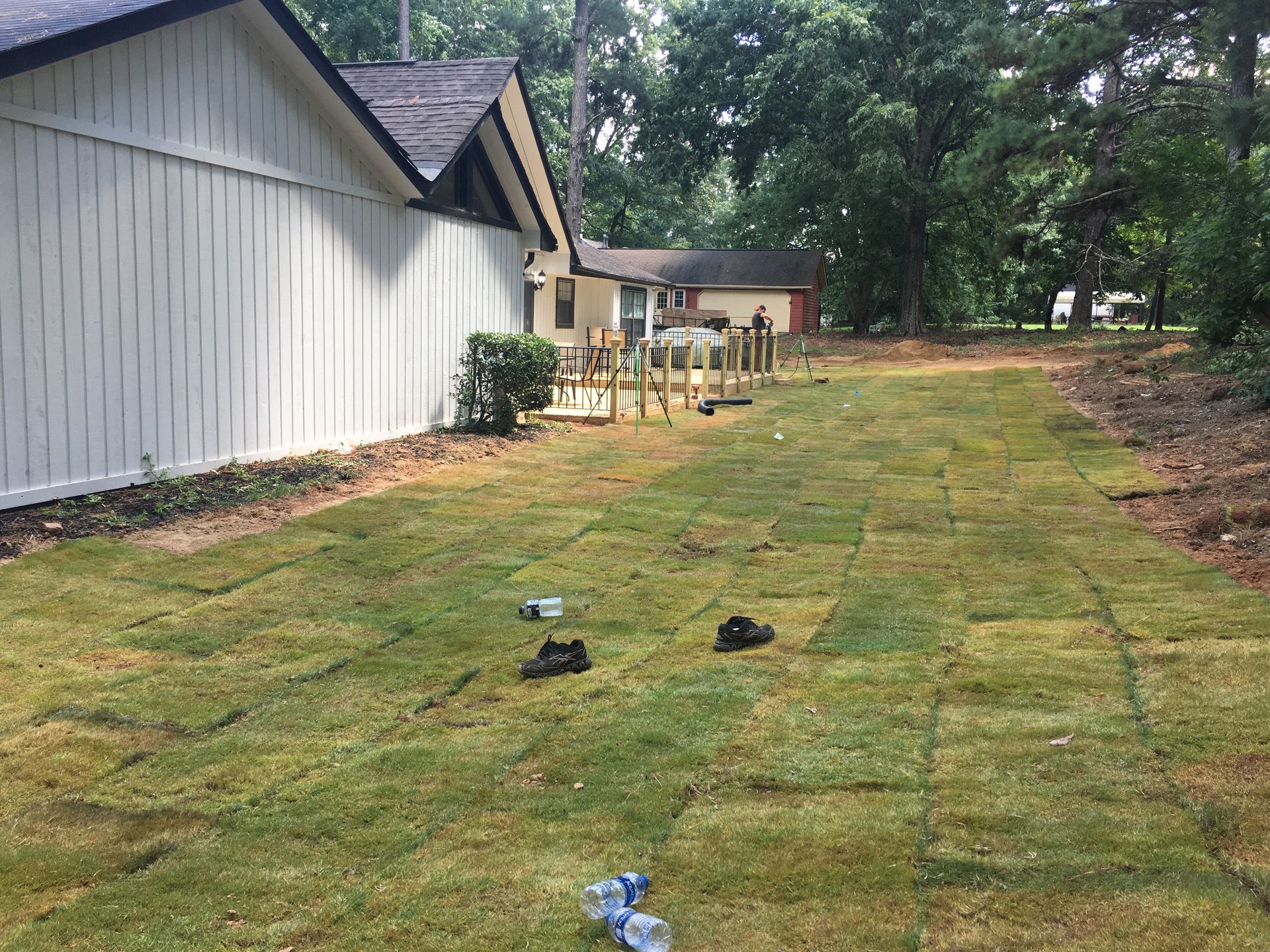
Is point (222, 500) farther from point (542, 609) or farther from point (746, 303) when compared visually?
point (746, 303)

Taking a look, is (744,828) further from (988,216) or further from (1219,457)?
(988,216)

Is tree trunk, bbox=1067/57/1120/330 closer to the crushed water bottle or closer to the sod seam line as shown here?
the sod seam line

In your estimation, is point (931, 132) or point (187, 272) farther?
point (931, 132)

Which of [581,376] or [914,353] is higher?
[914,353]

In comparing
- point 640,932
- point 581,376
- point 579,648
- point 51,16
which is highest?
point 51,16

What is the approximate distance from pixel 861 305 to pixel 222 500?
4044 centimetres

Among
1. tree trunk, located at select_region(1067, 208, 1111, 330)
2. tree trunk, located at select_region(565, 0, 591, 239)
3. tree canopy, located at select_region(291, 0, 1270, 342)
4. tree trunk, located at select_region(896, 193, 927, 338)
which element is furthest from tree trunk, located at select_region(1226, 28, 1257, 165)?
tree trunk, located at select_region(896, 193, 927, 338)

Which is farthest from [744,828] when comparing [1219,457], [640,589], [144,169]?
[1219,457]

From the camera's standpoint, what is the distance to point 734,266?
49000 mm

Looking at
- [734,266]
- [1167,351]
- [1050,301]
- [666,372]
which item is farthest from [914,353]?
[1050,301]

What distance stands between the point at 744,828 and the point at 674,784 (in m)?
0.45

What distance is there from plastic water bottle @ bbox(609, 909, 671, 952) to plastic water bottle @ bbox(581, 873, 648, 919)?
6 centimetres


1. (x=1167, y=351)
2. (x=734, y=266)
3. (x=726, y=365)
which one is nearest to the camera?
(x=726, y=365)

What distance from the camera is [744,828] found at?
363 centimetres
